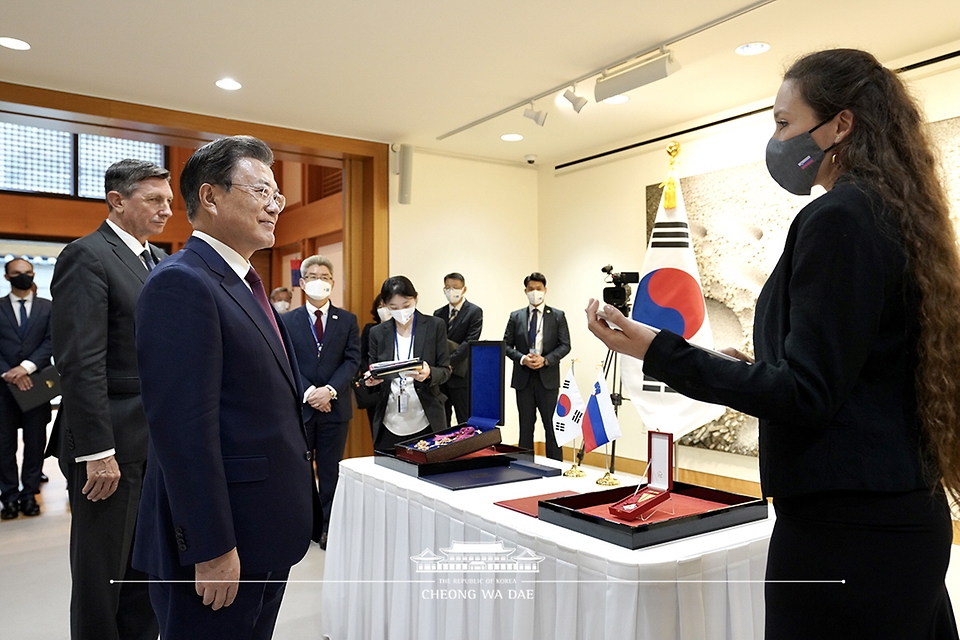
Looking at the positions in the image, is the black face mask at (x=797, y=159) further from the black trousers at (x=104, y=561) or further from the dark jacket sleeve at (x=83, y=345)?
the black trousers at (x=104, y=561)

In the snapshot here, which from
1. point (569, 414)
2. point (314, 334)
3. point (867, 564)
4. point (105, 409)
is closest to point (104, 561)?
point (105, 409)

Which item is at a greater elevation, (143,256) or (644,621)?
(143,256)

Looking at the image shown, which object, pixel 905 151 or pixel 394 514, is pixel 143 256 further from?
pixel 905 151

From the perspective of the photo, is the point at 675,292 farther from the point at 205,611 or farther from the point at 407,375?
the point at 205,611

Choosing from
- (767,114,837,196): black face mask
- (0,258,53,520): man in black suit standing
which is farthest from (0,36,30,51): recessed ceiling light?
(767,114,837,196): black face mask

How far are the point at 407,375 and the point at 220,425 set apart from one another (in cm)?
272

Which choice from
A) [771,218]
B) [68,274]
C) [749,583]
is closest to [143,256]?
[68,274]

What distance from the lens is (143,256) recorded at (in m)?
2.45

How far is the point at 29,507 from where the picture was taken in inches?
198

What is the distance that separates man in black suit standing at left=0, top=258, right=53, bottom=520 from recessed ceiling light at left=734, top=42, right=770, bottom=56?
198 inches

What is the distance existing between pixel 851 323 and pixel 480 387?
186 cm

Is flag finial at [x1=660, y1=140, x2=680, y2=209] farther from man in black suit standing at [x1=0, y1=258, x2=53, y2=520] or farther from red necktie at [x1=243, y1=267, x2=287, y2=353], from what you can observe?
man in black suit standing at [x1=0, y1=258, x2=53, y2=520]

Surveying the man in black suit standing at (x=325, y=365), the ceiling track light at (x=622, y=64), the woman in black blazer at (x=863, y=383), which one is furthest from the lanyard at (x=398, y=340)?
the woman in black blazer at (x=863, y=383)

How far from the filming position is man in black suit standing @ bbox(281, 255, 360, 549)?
4336 mm
